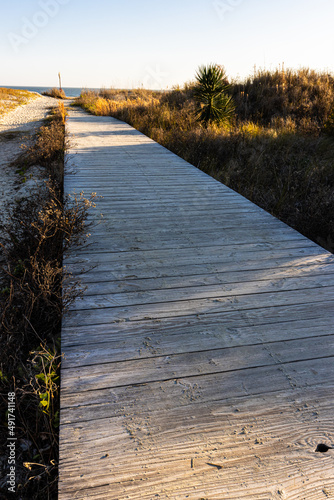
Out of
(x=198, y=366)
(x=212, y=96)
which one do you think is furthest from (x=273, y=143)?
(x=198, y=366)

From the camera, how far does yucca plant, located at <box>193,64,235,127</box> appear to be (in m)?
8.75

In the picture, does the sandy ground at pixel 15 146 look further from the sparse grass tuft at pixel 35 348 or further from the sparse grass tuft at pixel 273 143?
the sparse grass tuft at pixel 273 143

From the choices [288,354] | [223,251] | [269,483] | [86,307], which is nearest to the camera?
[269,483]

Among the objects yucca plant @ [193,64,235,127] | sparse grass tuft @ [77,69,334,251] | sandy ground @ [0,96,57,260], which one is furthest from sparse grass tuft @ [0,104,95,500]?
yucca plant @ [193,64,235,127]

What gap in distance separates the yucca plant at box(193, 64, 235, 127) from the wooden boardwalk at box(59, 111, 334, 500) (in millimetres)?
6532

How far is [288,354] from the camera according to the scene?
6.07 feet

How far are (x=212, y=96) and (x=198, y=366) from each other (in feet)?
28.1

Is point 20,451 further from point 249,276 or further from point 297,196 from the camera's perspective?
point 297,196

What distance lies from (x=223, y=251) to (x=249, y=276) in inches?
17.2

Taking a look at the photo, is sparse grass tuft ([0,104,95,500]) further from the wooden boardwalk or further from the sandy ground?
the sandy ground

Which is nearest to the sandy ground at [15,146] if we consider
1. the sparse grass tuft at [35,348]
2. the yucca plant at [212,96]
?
the sparse grass tuft at [35,348]

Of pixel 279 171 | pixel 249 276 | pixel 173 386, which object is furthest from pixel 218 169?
pixel 173 386

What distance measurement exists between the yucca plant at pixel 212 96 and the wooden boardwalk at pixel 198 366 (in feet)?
21.4

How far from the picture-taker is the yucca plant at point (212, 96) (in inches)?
344
